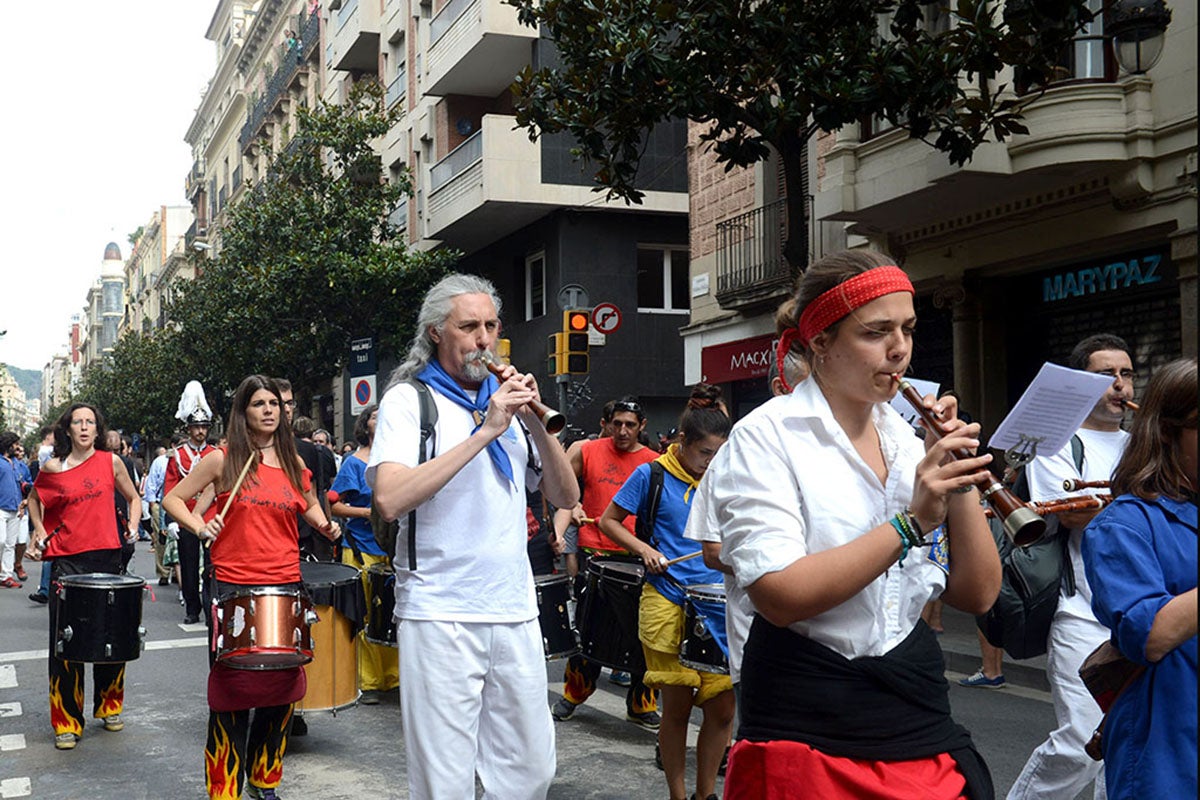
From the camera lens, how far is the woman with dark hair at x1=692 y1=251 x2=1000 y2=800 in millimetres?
2504

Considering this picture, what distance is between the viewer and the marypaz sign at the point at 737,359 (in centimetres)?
1897

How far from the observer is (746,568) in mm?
2496

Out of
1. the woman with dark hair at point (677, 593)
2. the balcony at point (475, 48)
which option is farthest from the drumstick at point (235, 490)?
the balcony at point (475, 48)

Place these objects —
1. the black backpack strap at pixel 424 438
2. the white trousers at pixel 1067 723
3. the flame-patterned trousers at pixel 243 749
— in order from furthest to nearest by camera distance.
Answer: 1. the flame-patterned trousers at pixel 243 749
2. the white trousers at pixel 1067 723
3. the black backpack strap at pixel 424 438

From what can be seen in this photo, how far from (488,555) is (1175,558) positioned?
6.25 ft

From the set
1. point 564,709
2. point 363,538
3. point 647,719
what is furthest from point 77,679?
point 647,719

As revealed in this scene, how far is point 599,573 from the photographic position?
22.6 feet

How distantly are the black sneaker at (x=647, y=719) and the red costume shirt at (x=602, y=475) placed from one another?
1177 millimetres

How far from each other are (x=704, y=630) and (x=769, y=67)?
7045 mm

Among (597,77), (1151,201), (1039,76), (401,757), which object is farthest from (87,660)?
(1151,201)

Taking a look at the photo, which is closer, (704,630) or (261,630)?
(261,630)

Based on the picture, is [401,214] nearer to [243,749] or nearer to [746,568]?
[243,749]

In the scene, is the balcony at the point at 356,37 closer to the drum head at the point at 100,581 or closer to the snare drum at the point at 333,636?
Answer: the drum head at the point at 100,581

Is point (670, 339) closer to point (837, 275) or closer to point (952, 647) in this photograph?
point (952, 647)
